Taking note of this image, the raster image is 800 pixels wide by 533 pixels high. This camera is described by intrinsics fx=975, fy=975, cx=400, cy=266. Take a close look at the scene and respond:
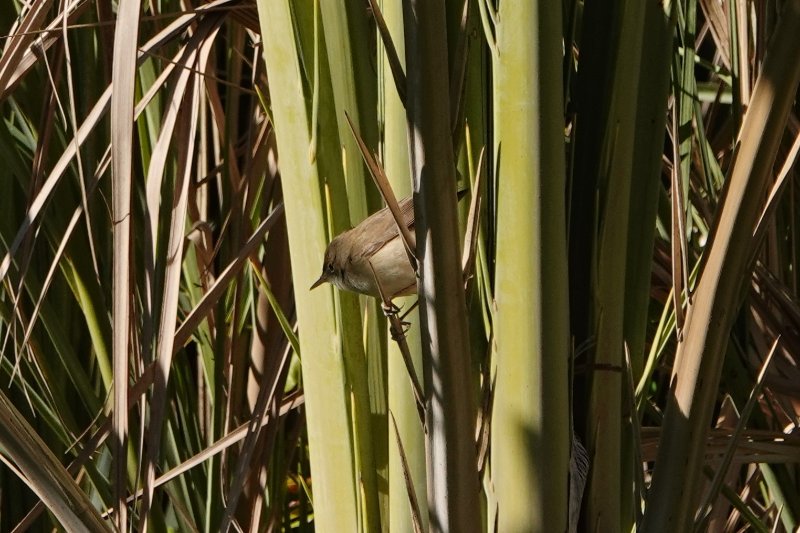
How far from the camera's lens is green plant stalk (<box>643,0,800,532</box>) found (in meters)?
0.61

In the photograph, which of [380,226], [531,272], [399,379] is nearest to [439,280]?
[531,272]

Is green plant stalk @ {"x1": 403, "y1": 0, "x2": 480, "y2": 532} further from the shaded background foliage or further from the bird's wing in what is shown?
the bird's wing

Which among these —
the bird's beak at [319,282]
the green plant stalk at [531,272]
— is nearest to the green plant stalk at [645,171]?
the green plant stalk at [531,272]

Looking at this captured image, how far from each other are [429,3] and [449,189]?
10 cm

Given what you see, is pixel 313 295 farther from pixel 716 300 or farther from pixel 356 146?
pixel 716 300

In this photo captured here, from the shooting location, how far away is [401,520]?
0.73 metres

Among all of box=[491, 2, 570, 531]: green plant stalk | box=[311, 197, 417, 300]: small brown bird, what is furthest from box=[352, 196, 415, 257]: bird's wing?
box=[491, 2, 570, 531]: green plant stalk

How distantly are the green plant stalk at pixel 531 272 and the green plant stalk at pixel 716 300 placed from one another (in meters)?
0.07

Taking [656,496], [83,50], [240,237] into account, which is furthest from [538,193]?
[83,50]

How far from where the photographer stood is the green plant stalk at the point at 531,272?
61 cm

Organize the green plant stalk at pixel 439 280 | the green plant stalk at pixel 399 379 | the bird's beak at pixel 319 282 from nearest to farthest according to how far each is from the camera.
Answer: the green plant stalk at pixel 439 280 < the green plant stalk at pixel 399 379 < the bird's beak at pixel 319 282

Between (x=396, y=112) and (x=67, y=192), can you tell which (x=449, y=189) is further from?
(x=67, y=192)

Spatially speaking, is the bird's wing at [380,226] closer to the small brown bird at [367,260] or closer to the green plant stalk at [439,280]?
the small brown bird at [367,260]

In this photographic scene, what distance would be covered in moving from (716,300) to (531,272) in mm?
123
